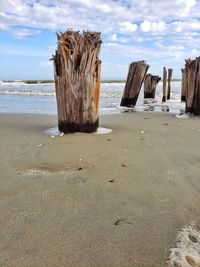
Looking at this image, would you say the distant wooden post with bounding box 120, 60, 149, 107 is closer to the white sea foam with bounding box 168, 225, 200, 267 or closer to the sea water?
the sea water

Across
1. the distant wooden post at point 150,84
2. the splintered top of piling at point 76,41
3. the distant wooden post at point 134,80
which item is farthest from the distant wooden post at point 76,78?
the distant wooden post at point 150,84

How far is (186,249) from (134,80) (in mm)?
10398

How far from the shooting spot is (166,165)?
363 centimetres

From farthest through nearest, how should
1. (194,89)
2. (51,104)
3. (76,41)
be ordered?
(51,104) → (194,89) → (76,41)

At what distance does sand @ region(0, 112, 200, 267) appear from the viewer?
1863 mm

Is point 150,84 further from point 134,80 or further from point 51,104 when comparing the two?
point 51,104

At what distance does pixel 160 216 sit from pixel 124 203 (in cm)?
34

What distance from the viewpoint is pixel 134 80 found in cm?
1192

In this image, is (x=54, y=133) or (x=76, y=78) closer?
(x=76, y=78)

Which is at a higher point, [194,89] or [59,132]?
[194,89]

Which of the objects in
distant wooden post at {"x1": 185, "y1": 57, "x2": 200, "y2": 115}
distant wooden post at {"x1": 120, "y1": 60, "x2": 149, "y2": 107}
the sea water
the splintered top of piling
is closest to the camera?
the splintered top of piling

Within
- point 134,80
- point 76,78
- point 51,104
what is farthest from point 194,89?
point 51,104

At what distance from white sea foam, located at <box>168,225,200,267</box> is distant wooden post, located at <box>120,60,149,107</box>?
32.7ft

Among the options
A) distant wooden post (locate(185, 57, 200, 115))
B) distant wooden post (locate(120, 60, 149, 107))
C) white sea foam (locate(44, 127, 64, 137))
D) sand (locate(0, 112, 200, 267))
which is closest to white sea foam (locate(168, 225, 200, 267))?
sand (locate(0, 112, 200, 267))
